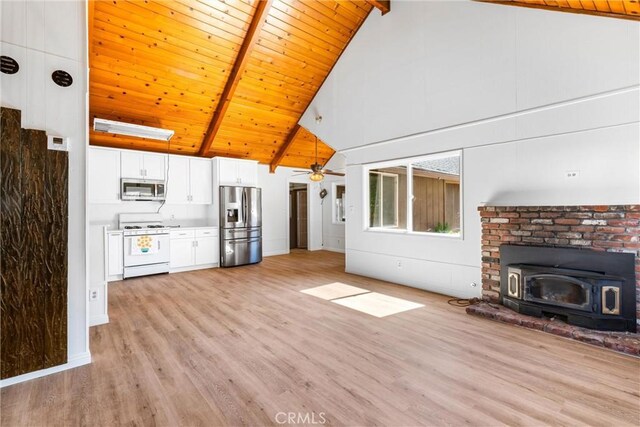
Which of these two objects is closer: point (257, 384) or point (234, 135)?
point (257, 384)

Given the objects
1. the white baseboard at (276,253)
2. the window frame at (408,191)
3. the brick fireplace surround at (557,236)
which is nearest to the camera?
the brick fireplace surround at (557,236)

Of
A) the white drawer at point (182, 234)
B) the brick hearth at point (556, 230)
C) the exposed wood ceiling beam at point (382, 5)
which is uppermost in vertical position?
the exposed wood ceiling beam at point (382, 5)

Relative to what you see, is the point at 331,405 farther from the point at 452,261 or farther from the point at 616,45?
the point at 616,45

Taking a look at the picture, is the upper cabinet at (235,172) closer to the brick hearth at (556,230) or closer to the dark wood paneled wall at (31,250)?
the dark wood paneled wall at (31,250)

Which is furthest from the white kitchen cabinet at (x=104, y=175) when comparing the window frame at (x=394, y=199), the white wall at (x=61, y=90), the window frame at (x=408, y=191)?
the window frame at (x=394, y=199)

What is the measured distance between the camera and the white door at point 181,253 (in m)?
6.04

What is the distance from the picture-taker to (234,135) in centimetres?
676

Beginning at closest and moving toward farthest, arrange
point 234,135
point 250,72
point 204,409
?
point 204,409
point 250,72
point 234,135

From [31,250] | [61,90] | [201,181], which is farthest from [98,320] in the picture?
[201,181]

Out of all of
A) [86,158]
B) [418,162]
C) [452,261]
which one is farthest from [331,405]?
[418,162]

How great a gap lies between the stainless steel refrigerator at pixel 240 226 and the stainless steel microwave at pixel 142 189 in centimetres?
120

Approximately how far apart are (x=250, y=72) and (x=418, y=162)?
3448mm

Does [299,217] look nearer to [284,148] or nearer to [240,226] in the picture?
[284,148]

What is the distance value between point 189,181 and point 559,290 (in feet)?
21.5
